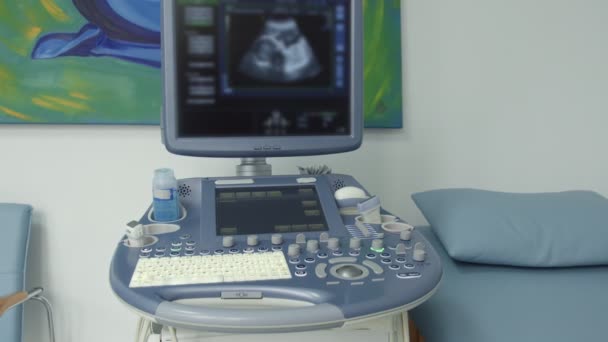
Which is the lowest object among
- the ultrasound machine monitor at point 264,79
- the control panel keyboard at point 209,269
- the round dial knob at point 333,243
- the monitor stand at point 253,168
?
the control panel keyboard at point 209,269

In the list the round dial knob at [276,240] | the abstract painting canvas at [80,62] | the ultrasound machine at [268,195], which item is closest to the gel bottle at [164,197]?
the ultrasound machine at [268,195]

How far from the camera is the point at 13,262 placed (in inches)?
57.9

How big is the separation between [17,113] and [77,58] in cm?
24

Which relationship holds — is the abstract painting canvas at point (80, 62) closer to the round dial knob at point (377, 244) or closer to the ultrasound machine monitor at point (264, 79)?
the ultrasound machine monitor at point (264, 79)

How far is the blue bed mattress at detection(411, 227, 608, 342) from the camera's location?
1109 mm

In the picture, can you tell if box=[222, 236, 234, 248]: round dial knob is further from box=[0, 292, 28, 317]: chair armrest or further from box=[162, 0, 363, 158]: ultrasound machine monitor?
box=[0, 292, 28, 317]: chair armrest

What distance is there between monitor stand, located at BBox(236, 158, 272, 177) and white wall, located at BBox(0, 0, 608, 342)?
0.39 meters

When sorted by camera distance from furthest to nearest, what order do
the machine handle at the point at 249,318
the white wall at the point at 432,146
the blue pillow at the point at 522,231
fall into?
the white wall at the point at 432,146 < the blue pillow at the point at 522,231 < the machine handle at the point at 249,318

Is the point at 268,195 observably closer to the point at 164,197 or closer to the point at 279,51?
the point at 164,197

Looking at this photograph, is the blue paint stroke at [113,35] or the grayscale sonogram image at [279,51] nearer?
the grayscale sonogram image at [279,51]

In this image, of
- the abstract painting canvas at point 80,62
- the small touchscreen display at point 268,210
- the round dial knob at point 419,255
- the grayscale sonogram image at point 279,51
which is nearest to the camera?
the round dial knob at point 419,255

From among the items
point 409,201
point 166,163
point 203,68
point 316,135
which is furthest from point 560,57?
point 166,163

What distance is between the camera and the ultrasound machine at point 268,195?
0.87 meters

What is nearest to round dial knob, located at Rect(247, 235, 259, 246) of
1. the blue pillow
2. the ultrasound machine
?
→ the ultrasound machine
